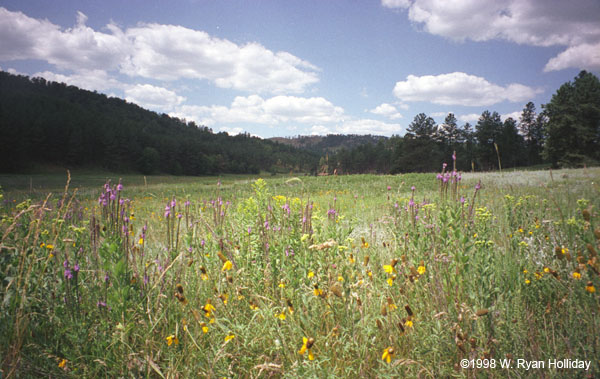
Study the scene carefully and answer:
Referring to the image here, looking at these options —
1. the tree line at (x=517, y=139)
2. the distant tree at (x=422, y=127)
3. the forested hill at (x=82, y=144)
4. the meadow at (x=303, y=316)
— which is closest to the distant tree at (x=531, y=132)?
the tree line at (x=517, y=139)

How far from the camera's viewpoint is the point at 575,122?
120ft

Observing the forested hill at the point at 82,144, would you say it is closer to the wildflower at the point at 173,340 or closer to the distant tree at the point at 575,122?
the wildflower at the point at 173,340

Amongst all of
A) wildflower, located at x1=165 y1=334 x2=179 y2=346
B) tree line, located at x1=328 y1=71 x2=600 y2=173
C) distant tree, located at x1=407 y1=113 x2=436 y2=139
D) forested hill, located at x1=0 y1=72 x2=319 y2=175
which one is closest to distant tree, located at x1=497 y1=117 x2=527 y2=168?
tree line, located at x1=328 y1=71 x2=600 y2=173

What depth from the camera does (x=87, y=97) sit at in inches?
4670

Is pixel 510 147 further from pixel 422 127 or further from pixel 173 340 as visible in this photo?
pixel 173 340

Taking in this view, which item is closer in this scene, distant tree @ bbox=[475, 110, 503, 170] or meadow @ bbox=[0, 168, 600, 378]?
meadow @ bbox=[0, 168, 600, 378]

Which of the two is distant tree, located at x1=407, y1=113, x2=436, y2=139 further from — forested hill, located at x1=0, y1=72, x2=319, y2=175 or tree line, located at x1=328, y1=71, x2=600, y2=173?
forested hill, located at x1=0, y1=72, x2=319, y2=175

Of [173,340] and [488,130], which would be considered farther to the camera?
[488,130]

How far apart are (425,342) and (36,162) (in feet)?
243

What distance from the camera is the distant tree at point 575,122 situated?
3525 centimetres

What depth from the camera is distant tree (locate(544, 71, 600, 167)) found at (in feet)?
116

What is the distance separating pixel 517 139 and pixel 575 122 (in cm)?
3474

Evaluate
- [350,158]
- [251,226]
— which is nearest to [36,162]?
[251,226]

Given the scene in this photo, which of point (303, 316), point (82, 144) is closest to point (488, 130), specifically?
point (303, 316)
